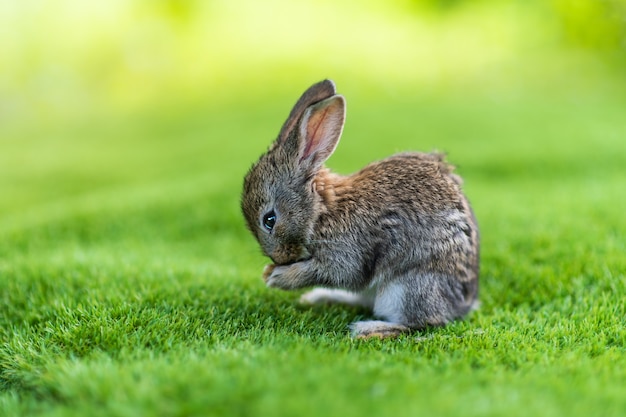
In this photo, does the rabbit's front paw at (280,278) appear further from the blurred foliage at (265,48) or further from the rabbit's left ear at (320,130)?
the blurred foliage at (265,48)

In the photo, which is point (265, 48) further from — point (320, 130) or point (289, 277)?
point (289, 277)

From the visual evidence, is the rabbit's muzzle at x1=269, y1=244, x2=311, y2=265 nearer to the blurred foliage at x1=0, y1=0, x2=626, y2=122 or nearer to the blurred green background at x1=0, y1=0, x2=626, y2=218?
the blurred green background at x1=0, y1=0, x2=626, y2=218

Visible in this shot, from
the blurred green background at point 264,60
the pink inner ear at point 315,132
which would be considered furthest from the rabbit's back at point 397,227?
the blurred green background at point 264,60

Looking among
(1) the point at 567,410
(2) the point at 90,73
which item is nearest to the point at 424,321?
(1) the point at 567,410

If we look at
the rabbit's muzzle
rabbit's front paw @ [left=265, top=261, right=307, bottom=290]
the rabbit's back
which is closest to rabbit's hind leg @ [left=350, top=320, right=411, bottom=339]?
the rabbit's back

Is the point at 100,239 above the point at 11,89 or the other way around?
the other way around

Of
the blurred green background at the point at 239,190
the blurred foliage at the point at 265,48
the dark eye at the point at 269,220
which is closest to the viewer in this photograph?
the blurred green background at the point at 239,190

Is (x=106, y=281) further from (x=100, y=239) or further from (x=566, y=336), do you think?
(x=566, y=336)

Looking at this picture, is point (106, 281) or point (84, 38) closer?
point (106, 281)
